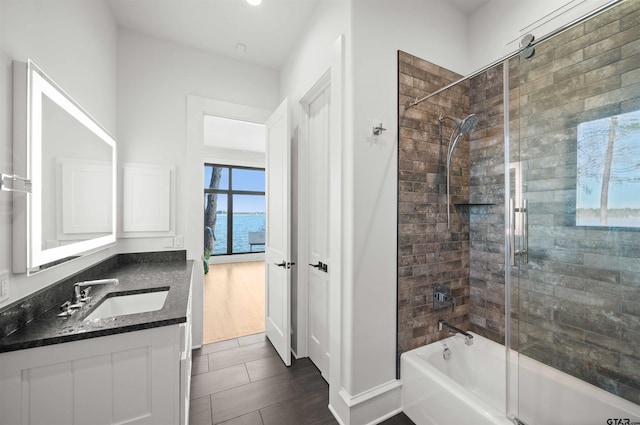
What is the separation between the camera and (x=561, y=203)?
4.48 feet

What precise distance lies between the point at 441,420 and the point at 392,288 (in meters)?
0.75

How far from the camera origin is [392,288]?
1.69 meters

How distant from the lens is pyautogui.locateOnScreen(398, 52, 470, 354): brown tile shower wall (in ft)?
5.70

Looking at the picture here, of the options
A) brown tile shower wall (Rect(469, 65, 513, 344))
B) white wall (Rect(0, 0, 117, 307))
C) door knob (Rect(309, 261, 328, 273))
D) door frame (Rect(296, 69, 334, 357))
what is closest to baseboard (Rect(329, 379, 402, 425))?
door frame (Rect(296, 69, 334, 357))

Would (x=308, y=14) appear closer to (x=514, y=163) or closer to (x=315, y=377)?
(x=514, y=163)

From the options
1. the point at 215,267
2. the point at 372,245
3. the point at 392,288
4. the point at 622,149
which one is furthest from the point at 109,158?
the point at 215,267

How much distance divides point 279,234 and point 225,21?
74.0 inches

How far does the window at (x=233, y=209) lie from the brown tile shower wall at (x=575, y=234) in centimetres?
641

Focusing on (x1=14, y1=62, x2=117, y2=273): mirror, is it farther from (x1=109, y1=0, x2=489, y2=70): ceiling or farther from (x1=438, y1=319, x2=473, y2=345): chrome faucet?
(x1=438, y1=319, x2=473, y2=345): chrome faucet

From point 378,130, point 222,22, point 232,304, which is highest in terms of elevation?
point 222,22

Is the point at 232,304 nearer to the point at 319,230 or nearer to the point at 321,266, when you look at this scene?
the point at 321,266

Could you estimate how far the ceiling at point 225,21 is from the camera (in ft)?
6.52

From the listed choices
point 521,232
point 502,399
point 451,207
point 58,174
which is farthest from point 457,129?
point 58,174

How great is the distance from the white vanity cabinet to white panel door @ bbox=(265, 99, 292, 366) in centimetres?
100
